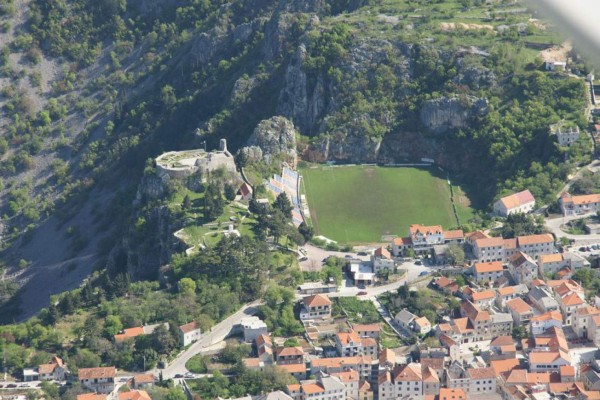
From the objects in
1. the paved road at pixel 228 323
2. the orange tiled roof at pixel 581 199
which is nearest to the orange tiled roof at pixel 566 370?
the paved road at pixel 228 323

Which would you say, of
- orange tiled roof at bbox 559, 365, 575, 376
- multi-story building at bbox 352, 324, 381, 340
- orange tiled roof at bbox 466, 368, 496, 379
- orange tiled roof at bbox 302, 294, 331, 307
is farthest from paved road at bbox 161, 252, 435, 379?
orange tiled roof at bbox 559, 365, 575, 376

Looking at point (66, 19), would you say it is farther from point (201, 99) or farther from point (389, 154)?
point (389, 154)

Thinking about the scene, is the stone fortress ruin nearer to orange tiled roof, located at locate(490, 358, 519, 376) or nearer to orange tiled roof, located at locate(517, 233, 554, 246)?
orange tiled roof, located at locate(517, 233, 554, 246)

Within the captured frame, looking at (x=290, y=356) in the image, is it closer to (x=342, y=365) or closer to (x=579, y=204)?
(x=342, y=365)

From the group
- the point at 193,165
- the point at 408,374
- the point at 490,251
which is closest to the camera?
the point at 408,374

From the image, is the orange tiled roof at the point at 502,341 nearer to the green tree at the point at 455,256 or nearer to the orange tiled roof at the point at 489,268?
the orange tiled roof at the point at 489,268

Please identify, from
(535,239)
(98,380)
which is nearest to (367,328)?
(98,380)
